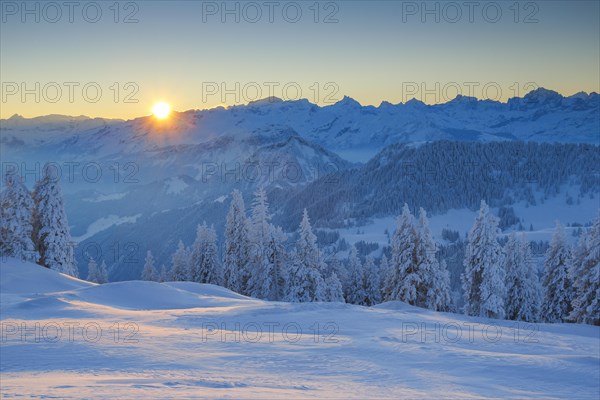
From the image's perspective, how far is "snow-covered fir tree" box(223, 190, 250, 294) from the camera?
1570 inches

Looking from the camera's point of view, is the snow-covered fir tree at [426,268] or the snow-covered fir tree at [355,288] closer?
the snow-covered fir tree at [426,268]

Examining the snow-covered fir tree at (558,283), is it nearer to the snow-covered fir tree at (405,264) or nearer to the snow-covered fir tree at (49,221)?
the snow-covered fir tree at (405,264)

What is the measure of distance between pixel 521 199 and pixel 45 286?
18979 cm

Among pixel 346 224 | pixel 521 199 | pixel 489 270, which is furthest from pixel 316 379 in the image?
pixel 521 199

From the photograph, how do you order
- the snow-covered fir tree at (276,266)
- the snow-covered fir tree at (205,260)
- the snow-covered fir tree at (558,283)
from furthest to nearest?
the snow-covered fir tree at (205,260), the snow-covered fir tree at (558,283), the snow-covered fir tree at (276,266)

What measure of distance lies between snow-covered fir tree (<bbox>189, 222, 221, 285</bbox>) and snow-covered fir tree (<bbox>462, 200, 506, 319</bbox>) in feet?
69.5

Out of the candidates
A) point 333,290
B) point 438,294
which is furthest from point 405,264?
point 333,290

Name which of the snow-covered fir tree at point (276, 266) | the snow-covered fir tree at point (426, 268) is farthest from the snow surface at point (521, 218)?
the snow-covered fir tree at point (426, 268)

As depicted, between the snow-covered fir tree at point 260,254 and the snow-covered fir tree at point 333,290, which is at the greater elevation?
the snow-covered fir tree at point 260,254

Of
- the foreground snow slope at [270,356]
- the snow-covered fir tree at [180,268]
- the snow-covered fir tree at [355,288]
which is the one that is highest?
the foreground snow slope at [270,356]

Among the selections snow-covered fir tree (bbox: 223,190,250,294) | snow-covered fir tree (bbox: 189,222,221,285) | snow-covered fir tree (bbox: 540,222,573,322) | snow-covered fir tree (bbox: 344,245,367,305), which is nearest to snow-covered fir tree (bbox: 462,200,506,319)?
snow-covered fir tree (bbox: 540,222,573,322)

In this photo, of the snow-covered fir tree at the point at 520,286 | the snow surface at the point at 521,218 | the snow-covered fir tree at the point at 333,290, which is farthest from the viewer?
the snow surface at the point at 521,218

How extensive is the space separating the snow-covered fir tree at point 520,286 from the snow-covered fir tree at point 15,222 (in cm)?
3541

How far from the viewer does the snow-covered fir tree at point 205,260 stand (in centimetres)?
4331
